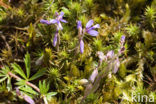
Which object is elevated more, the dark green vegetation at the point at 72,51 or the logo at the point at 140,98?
the dark green vegetation at the point at 72,51

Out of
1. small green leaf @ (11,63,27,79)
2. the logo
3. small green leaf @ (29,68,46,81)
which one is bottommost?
the logo

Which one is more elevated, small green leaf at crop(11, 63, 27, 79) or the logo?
small green leaf at crop(11, 63, 27, 79)

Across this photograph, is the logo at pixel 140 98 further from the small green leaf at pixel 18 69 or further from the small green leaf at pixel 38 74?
the small green leaf at pixel 18 69

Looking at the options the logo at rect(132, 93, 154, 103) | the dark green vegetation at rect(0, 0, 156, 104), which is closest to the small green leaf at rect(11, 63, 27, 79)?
the dark green vegetation at rect(0, 0, 156, 104)

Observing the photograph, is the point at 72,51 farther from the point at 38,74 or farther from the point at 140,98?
the point at 140,98

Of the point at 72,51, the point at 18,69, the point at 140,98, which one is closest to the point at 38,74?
the point at 18,69

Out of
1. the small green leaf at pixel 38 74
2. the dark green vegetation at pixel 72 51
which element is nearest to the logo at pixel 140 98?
the dark green vegetation at pixel 72 51

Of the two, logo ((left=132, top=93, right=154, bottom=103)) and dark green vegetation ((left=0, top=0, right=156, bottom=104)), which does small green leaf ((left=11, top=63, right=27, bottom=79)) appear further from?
logo ((left=132, top=93, right=154, bottom=103))

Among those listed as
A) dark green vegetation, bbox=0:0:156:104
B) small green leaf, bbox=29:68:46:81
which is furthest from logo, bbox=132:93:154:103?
small green leaf, bbox=29:68:46:81

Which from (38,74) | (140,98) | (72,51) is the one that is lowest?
(140,98)
